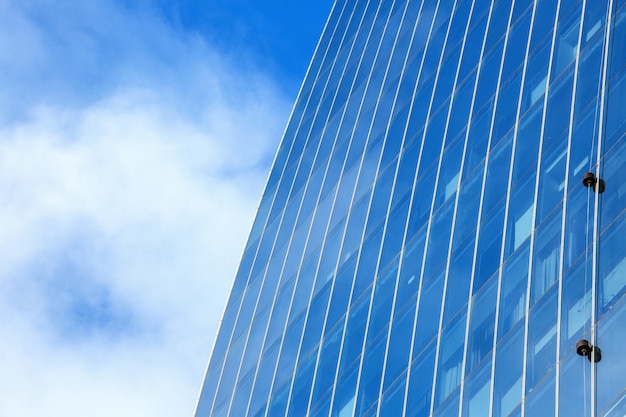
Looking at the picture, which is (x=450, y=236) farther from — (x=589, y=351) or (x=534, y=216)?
(x=589, y=351)

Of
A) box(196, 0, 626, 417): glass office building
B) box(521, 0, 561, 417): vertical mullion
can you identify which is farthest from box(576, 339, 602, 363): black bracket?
box(521, 0, 561, 417): vertical mullion

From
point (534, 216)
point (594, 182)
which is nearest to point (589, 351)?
point (594, 182)

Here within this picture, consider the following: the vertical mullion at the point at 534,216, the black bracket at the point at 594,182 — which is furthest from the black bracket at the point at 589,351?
the black bracket at the point at 594,182

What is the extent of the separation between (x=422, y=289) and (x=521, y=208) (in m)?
5.31

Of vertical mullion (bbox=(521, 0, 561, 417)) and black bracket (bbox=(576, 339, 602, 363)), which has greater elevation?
vertical mullion (bbox=(521, 0, 561, 417))

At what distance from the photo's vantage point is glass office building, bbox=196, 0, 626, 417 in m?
32.0

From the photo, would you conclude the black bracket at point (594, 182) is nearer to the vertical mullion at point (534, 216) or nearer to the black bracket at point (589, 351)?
the vertical mullion at point (534, 216)

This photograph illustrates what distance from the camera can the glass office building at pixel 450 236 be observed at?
32.0 meters

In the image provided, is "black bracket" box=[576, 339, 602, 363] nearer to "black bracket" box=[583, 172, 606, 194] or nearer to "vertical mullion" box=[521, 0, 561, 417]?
Result: "vertical mullion" box=[521, 0, 561, 417]

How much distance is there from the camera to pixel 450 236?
136ft

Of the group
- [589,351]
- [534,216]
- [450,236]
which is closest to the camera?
[589,351]

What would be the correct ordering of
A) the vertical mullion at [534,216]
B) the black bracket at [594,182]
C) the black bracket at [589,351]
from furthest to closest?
the black bracket at [594,182]
the vertical mullion at [534,216]
the black bracket at [589,351]

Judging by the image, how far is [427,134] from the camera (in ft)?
163

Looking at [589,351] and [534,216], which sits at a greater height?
[534,216]
